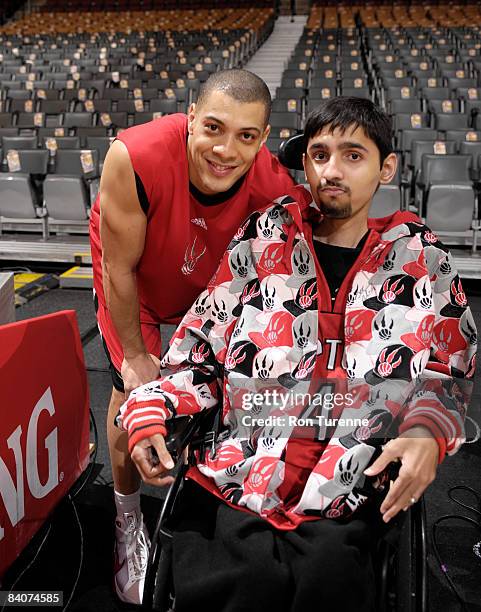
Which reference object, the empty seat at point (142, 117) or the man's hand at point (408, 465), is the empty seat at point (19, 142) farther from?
the man's hand at point (408, 465)

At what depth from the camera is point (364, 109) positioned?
52.1 inches

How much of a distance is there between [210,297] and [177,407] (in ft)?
0.95

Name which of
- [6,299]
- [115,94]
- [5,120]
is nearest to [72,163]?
[5,120]

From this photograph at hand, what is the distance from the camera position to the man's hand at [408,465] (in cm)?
104

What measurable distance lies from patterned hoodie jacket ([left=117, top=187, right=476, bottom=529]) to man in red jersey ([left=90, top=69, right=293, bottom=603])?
12cm

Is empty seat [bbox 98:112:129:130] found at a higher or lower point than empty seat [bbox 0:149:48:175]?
higher

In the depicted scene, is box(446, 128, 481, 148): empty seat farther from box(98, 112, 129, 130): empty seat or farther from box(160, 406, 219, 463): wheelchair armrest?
box(160, 406, 219, 463): wheelchair armrest

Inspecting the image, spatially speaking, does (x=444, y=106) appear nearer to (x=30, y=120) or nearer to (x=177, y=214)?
(x=30, y=120)

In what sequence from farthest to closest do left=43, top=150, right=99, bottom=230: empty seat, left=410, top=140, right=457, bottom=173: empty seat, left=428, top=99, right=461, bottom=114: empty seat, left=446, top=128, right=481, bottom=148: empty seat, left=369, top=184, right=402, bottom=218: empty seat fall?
left=428, top=99, right=461, bottom=114: empty seat, left=446, top=128, right=481, bottom=148: empty seat, left=410, top=140, right=457, bottom=173: empty seat, left=43, top=150, right=99, bottom=230: empty seat, left=369, top=184, right=402, bottom=218: empty seat

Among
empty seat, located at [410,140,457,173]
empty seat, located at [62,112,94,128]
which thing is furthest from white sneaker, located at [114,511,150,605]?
empty seat, located at [62,112,94,128]

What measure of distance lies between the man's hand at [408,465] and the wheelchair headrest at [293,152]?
0.73m

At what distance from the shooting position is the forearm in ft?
4.65

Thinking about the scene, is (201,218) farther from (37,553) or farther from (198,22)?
(198,22)

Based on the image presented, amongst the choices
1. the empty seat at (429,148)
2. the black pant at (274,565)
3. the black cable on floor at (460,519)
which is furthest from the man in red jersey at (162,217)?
the empty seat at (429,148)
